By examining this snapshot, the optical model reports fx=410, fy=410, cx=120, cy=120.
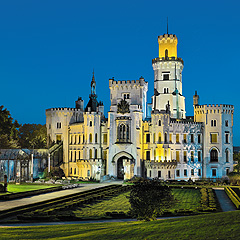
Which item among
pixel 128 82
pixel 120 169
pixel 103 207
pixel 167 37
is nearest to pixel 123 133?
pixel 120 169

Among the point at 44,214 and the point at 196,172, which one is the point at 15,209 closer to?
the point at 44,214

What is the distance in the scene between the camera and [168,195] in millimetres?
27016

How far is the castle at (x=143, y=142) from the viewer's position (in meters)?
77.1

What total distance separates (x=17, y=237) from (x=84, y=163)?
56.4m

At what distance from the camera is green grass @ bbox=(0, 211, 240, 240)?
19.8m

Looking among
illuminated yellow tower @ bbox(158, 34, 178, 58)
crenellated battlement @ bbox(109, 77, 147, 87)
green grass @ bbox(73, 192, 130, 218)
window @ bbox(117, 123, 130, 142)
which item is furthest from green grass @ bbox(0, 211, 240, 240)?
illuminated yellow tower @ bbox(158, 34, 178, 58)

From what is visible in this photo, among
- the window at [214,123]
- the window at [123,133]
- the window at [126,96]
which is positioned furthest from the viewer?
the window at [214,123]

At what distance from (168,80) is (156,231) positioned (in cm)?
7196

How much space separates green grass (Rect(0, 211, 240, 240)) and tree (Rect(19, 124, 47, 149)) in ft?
251

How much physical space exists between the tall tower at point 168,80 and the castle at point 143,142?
723 centimetres

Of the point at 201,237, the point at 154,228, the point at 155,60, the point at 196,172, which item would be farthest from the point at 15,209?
the point at 155,60

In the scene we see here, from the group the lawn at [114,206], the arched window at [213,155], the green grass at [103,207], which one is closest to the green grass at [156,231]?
the green grass at [103,207]

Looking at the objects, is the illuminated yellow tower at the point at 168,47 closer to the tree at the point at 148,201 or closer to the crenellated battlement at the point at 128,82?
the crenellated battlement at the point at 128,82

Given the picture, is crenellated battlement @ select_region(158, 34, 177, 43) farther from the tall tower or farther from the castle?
the castle
